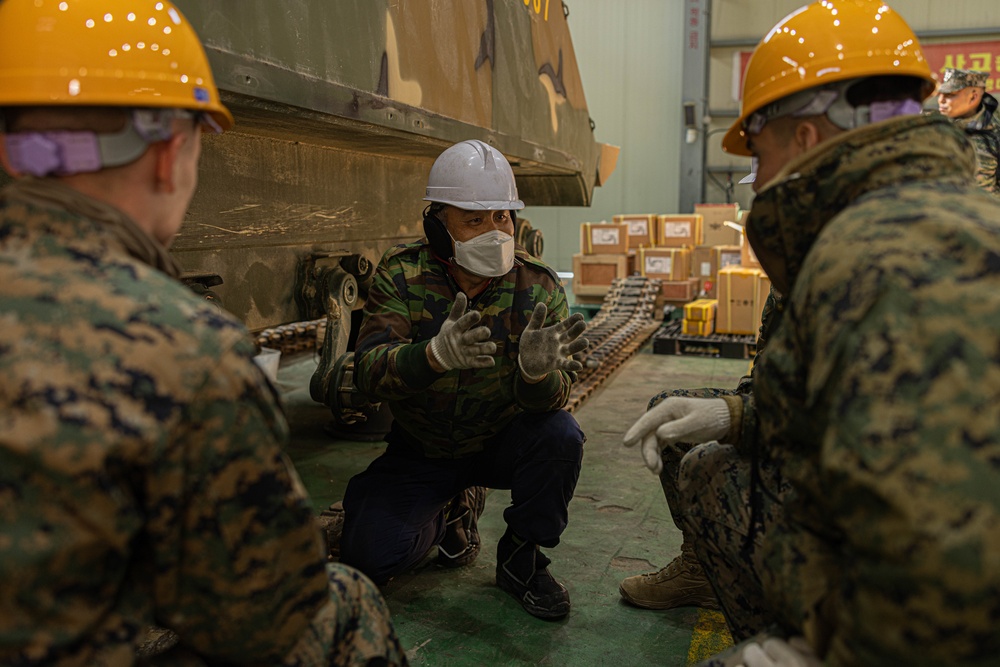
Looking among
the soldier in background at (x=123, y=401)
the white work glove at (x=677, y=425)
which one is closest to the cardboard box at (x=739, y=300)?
the white work glove at (x=677, y=425)

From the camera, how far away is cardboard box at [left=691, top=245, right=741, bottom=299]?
30.7 ft

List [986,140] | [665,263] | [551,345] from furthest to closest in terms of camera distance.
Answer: [665,263] < [986,140] < [551,345]

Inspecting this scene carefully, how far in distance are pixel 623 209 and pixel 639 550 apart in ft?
39.3

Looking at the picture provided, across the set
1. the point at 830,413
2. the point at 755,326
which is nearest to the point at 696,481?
the point at 830,413

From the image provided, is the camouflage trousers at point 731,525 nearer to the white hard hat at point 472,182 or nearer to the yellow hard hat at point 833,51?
the yellow hard hat at point 833,51

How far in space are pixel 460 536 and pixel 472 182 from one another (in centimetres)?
138

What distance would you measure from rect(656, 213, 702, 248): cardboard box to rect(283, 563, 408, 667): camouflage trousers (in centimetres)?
898

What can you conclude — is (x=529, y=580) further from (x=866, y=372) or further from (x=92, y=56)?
(x=92, y=56)

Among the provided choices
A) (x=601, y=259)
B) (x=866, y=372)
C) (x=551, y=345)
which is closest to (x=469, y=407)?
(x=551, y=345)

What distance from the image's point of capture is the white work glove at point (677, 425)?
2041 mm

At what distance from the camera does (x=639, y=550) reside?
11.4ft

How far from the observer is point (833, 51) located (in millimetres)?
1736

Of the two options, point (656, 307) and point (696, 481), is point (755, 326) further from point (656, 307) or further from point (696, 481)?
point (696, 481)

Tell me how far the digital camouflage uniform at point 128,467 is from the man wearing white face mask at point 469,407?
4.86 feet
